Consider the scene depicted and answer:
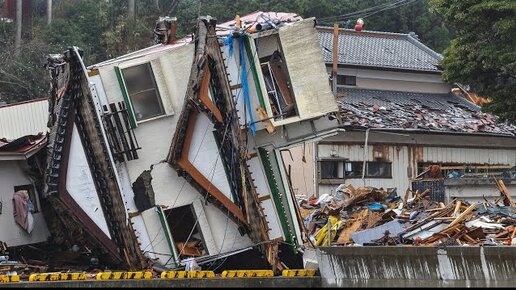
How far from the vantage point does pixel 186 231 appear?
1888 centimetres

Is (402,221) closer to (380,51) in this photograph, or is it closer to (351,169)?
(351,169)

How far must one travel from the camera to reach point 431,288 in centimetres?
1695

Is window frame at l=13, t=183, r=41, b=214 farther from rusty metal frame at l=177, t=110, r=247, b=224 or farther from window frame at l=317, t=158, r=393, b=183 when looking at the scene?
window frame at l=317, t=158, r=393, b=183

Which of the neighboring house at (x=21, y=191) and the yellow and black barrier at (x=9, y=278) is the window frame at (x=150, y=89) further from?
the yellow and black barrier at (x=9, y=278)

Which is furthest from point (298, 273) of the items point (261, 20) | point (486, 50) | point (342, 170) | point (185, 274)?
point (342, 170)

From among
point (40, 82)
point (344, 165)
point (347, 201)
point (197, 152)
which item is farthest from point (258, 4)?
point (197, 152)

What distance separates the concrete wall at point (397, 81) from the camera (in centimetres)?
3994

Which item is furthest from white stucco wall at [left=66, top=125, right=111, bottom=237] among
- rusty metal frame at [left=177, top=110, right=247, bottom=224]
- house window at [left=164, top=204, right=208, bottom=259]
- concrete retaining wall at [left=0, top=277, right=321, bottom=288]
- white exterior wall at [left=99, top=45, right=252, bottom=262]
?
concrete retaining wall at [left=0, top=277, right=321, bottom=288]

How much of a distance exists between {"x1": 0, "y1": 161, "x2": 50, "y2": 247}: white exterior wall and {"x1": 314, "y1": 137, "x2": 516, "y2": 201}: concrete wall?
601 inches

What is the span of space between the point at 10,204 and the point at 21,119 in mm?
3667

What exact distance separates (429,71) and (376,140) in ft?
29.4

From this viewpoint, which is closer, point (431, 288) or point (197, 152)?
point (431, 288)

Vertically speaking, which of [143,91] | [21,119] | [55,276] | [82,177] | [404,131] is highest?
[143,91]

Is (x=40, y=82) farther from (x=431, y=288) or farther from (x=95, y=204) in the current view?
(x=431, y=288)
